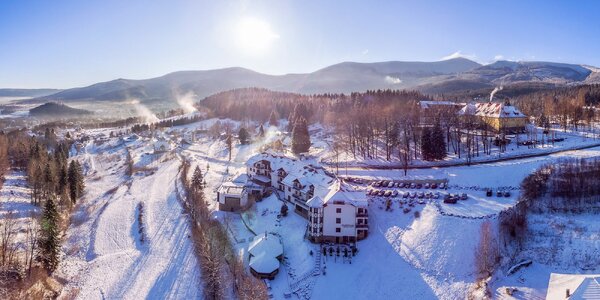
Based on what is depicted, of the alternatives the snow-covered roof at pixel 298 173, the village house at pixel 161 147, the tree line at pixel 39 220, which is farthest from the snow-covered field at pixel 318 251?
the village house at pixel 161 147

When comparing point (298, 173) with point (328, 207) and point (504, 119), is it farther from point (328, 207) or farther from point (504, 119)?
point (504, 119)

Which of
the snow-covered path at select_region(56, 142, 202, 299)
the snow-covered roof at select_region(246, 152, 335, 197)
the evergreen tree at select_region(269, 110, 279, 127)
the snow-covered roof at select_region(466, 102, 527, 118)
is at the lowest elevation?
the snow-covered path at select_region(56, 142, 202, 299)

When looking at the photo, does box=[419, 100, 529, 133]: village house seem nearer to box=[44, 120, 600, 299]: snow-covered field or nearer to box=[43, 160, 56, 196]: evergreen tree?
box=[44, 120, 600, 299]: snow-covered field

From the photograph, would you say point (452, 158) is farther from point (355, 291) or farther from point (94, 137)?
point (94, 137)

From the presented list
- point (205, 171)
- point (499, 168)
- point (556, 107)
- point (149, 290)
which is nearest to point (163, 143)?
point (205, 171)

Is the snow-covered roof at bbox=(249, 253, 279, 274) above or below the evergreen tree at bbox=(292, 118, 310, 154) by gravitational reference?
below

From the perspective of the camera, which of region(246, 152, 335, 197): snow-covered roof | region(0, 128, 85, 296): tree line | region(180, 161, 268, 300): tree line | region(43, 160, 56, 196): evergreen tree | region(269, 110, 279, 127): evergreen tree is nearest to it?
region(180, 161, 268, 300): tree line

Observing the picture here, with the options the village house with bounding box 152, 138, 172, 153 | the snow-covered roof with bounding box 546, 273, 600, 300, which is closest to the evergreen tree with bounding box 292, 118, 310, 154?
the village house with bounding box 152, 138, 172, 153

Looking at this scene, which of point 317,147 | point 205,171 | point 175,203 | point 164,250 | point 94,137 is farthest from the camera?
point 94,137
